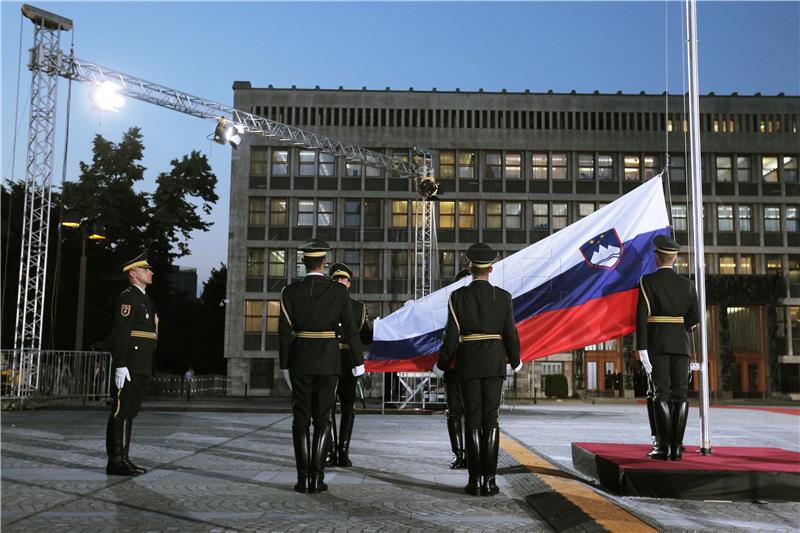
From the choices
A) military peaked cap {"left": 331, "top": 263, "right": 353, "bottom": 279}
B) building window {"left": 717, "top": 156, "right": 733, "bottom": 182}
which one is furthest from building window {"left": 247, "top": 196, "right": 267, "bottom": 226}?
military peaked cap {"left": 331, "top": 263, "right": 353, "bottom": 279}

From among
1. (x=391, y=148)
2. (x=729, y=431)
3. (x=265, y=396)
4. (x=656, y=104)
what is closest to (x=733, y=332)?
(x=656, y=104)

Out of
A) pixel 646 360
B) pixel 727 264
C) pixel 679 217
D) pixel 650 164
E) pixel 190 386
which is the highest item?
pixel 650 164

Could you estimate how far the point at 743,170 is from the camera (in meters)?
48.2

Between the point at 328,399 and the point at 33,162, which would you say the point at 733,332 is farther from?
the point at 328,399

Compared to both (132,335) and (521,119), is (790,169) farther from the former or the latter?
(132,335)

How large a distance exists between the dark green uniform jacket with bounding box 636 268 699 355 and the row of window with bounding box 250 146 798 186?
40.8 meters

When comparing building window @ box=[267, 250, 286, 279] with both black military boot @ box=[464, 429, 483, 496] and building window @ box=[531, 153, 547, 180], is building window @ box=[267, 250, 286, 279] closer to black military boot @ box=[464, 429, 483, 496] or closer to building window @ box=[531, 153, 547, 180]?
building window @ box=[531, 153, 547, 180]

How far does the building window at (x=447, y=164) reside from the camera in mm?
47906

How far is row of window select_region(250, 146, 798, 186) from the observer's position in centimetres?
4794

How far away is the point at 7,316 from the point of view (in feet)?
131

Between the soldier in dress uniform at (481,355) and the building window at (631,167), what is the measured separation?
4328 centimetres

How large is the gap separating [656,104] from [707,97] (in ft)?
11.1

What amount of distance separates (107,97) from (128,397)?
77.1ft

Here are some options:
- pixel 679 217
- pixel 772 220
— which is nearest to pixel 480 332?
pixel 679 217
